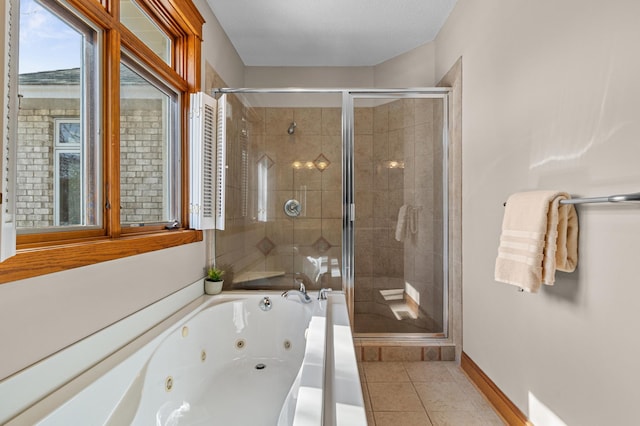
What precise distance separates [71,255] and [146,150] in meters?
0.87

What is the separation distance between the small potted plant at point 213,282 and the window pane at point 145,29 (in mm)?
1459

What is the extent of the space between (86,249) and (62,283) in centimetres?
14

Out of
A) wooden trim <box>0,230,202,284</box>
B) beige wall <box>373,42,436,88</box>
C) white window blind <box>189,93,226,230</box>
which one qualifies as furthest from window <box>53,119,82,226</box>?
beige wall <box>373,42,436,88</box>

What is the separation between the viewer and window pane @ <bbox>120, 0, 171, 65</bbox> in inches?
64.2

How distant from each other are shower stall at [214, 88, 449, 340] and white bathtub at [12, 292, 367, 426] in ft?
1.24

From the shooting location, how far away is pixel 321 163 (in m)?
2.57

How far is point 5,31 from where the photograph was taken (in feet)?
2.19

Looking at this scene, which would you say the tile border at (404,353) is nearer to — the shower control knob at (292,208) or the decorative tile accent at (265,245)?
the decorative tile accent at (265,245)

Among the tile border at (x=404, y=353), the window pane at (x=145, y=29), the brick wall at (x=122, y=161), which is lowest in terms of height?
the tile border at (x=404, y=353)

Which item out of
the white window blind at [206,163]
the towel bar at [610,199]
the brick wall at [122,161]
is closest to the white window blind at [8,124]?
the brick wall at [122,161]

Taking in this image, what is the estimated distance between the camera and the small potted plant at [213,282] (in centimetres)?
228

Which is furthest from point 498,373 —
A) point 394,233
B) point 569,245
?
point 394,233

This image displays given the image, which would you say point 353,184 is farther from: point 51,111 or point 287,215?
point 51,111

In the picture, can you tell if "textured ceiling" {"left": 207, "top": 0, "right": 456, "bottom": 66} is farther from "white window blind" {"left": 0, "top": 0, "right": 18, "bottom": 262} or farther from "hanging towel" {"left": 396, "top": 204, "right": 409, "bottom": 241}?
"white window blind" {"left": 0, "top": 0, "right": 18, "bottom": 262}
